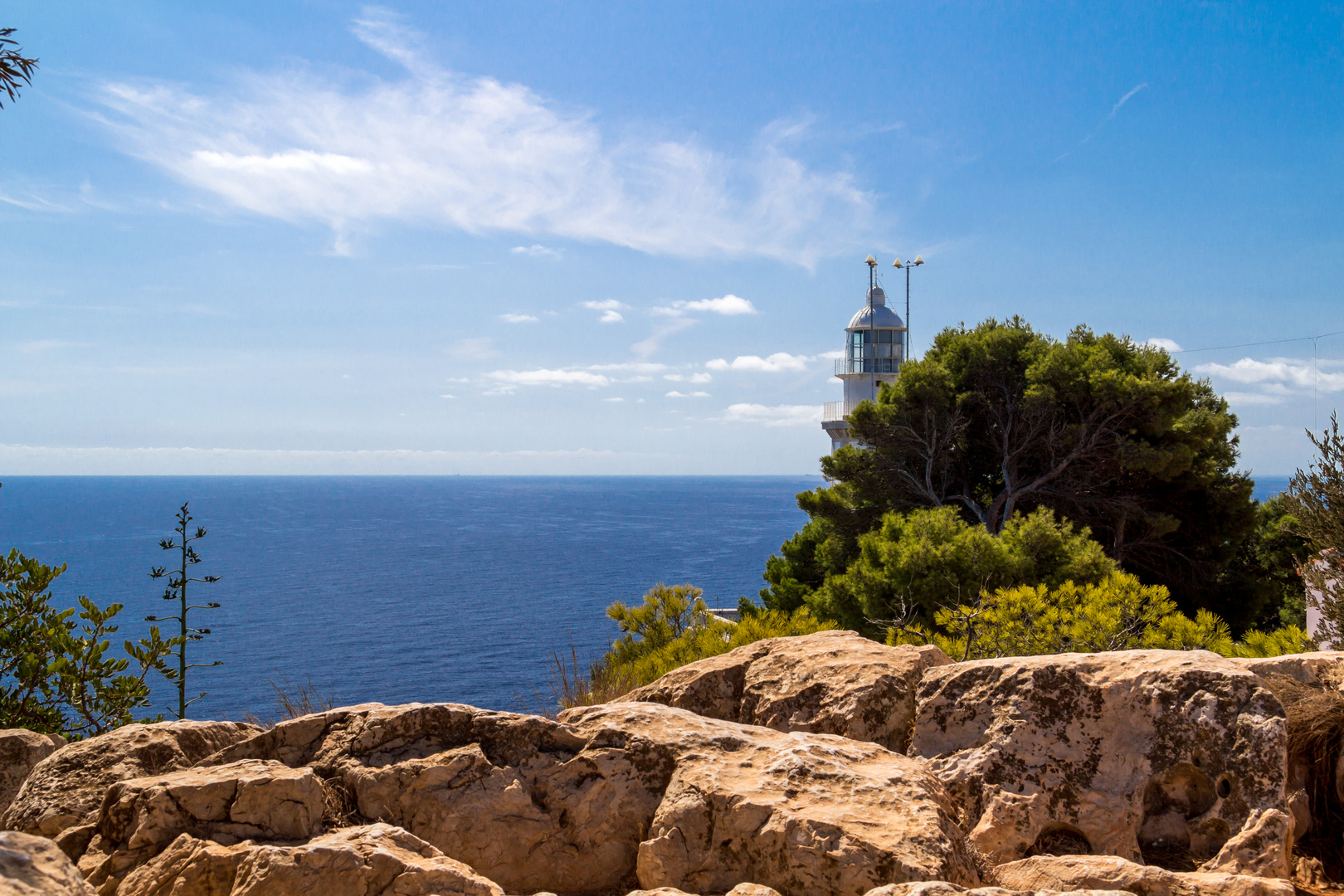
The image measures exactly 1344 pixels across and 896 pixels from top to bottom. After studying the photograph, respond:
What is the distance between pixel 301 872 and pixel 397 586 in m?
73.1

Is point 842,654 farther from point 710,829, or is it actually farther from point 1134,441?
point 1134,441

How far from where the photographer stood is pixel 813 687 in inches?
215

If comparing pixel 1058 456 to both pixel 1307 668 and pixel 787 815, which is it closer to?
pixel 1307 668

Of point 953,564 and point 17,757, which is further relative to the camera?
point 953,564

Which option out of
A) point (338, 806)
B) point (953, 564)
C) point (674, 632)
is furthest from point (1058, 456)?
point (338, 806)

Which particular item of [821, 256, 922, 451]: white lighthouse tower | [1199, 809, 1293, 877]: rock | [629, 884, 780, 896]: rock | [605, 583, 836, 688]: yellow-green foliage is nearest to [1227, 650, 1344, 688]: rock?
[1199, 809, 1293, 877]: rock

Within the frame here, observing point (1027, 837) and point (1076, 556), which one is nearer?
point (1027, 837)

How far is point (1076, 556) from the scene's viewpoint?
49.6ft

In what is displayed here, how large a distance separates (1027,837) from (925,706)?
2.87ft

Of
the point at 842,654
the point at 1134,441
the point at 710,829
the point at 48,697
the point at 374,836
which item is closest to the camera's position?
the point at 374,836

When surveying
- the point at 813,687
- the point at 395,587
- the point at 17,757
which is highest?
the point at 813,687

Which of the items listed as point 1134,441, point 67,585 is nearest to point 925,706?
point 1134,441

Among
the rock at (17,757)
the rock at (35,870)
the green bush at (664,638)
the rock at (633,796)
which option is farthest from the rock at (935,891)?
the green bush at (664,638)

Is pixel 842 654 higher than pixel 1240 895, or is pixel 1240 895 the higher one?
pixel 842 654
